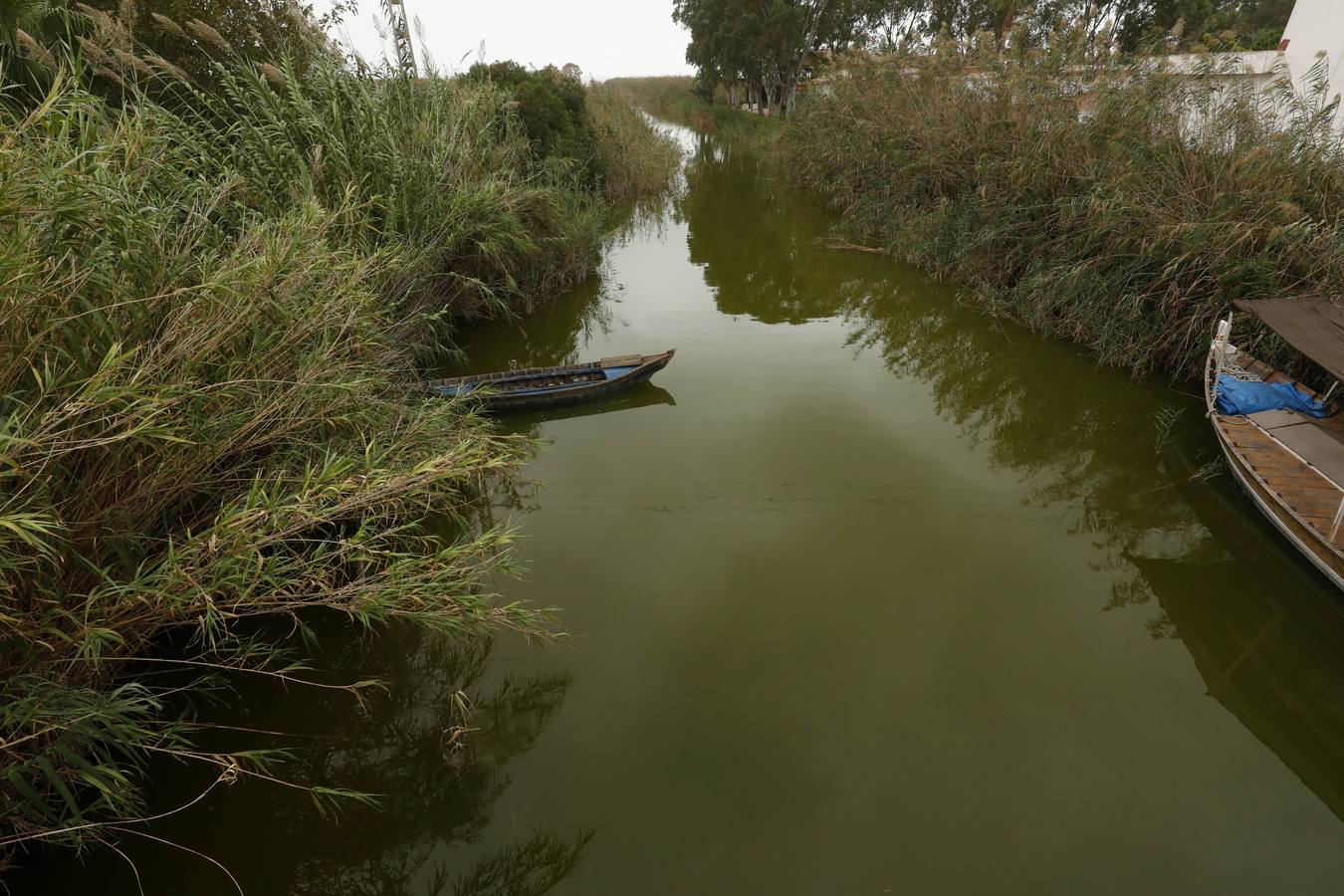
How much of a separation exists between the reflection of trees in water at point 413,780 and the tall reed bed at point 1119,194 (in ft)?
26.9

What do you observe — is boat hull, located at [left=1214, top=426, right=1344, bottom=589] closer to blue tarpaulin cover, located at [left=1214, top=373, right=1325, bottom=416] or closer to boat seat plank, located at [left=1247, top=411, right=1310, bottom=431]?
boat seat plank, located at [left=1247, top=411, right=1310, bottom=431]

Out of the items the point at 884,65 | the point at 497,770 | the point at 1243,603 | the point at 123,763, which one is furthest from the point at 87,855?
the point at 884,65

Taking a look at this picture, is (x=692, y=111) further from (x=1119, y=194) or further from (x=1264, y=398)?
(x=1264, y=398)

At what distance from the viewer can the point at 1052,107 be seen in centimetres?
973

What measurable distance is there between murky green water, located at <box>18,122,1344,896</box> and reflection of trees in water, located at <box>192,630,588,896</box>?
16 mm

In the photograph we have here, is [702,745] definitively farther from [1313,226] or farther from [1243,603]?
[1313,226]

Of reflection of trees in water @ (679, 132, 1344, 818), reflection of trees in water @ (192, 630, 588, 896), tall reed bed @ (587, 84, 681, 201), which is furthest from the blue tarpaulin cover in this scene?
tall reed bed @ (587, 84, 681, 201)

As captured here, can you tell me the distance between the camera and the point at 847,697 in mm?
3980

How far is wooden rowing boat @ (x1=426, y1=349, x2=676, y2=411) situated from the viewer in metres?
7.02

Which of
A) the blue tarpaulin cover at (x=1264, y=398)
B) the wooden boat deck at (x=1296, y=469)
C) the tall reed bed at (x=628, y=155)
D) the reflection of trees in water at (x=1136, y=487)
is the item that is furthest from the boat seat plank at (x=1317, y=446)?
the tall reed bed at (x=628, y=155)

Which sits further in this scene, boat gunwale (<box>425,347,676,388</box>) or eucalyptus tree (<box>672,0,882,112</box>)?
eucalyptus tree (<box>672,0,882,112</box>)

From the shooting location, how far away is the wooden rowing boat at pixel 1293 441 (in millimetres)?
4711

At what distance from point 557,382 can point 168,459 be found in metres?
4.81

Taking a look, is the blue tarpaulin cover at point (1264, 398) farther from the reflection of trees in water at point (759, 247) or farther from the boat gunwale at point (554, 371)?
the boat gunwale at point (554, 371)
